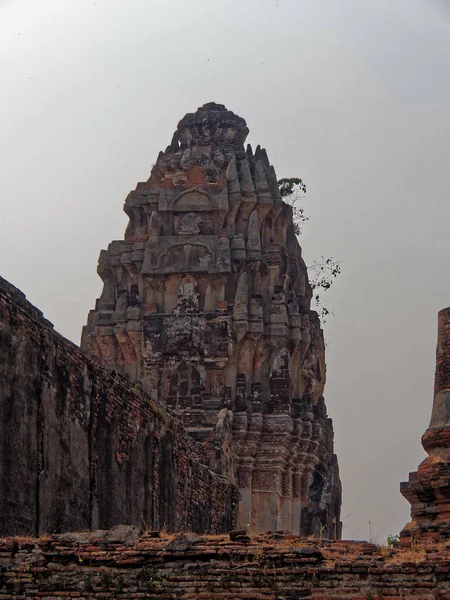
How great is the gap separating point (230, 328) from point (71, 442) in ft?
66.6

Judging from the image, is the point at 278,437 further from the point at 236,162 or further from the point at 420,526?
the point at 420,526

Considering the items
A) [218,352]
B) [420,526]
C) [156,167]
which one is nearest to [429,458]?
[420,526]

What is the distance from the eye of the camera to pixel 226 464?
3478cm

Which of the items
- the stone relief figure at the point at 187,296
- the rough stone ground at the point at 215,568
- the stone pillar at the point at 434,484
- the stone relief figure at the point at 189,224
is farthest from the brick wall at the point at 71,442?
the stone relief figure at the point at 189,224

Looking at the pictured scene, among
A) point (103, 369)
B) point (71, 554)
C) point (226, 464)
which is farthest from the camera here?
point (226, 464)

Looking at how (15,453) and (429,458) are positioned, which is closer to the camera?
(429,458)

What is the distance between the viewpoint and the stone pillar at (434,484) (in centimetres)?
1445

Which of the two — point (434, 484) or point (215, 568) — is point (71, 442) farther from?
point (215, 568)

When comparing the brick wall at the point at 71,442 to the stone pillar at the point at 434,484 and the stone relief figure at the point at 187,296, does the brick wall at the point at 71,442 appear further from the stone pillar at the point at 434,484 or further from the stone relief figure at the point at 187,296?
the stone relief figure at the point at 187,296

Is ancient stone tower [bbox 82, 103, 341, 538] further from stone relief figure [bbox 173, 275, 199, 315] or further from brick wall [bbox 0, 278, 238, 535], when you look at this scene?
brick wall [bbox 0, 278, 238, 535]

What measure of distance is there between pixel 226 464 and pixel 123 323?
21.1 ft

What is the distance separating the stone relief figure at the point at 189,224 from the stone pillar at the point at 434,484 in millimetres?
25020

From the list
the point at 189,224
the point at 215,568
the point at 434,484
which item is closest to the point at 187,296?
the point at 189,224

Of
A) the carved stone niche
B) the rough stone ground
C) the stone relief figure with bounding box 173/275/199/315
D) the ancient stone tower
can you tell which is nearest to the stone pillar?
the rough stone ground
